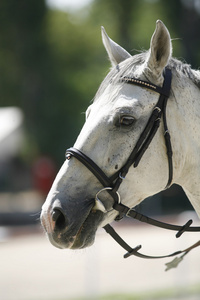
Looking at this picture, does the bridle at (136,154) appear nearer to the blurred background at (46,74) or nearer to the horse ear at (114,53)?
the horse ear at (114,53)

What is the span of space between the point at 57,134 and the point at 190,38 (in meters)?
9.04

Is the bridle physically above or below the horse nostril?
above

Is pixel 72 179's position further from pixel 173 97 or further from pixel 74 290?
pixel 74 290

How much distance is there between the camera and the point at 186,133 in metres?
3.29

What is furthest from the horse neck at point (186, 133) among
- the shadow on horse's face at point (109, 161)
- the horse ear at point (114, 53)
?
the horse ear at point (114, 53)

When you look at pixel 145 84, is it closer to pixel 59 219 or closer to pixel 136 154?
pixel 136 154

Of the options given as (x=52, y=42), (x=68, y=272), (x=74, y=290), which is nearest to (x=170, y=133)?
(x=74, y=290)

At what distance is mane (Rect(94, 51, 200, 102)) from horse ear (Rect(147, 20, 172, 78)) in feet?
0.33

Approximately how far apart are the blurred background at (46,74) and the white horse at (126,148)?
758 inches

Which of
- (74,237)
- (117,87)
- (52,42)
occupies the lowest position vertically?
(52,42)

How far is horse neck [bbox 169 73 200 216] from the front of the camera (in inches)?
128

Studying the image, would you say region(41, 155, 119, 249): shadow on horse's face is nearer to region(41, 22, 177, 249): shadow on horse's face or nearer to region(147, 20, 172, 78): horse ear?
region(41, 22, 177, 249): shadow on horse's face

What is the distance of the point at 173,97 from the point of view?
10.8 feet

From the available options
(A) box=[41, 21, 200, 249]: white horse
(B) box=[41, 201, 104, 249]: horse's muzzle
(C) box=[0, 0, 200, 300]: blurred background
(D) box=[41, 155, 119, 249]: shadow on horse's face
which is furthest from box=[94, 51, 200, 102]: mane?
(C) box=[0, 0, 200, 300]: blurred background
